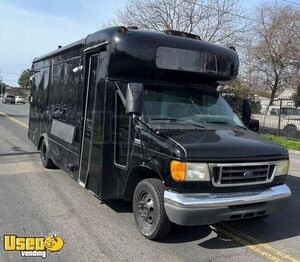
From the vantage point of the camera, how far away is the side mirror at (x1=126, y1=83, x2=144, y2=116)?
525 centimetres

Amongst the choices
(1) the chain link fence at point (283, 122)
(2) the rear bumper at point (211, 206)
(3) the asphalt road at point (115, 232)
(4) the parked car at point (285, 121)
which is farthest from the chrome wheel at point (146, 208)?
(4) the parked car at point (285, 121)

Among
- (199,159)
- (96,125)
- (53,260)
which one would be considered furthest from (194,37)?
(53,260)

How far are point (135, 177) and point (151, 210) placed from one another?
611 millimetres

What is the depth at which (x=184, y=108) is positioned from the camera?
6.03 meters

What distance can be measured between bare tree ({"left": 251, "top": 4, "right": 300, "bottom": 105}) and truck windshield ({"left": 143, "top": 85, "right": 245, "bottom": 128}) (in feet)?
107

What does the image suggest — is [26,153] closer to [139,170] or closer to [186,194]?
[139,170]

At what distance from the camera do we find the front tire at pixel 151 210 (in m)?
5.18

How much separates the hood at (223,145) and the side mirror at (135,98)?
419mm

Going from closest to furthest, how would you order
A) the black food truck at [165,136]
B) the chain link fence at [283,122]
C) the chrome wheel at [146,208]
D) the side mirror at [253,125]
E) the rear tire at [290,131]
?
the black food truck at [165,136] → the chrome wheel at [146,208] → the side mirror at [253,125] → the rear tire at [290,131] → the chain link fence at [283,122]

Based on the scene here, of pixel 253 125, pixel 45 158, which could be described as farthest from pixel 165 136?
pixel 45 158

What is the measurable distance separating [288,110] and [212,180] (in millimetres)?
18223

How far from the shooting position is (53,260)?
476 cm

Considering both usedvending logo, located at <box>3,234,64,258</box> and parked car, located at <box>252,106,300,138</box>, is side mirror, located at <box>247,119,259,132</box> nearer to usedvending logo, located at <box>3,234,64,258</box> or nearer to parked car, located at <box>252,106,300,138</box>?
usedvending logo, located at <box>3,234,64,258</box>

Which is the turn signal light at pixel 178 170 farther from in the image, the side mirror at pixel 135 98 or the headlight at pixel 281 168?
the headlight at pixel 281 168
